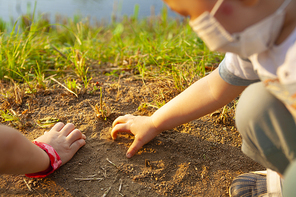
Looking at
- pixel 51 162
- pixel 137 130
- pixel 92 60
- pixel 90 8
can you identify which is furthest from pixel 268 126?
pixel 90 8

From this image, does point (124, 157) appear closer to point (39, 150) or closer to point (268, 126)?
point (39, 150)

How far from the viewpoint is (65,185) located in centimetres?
130

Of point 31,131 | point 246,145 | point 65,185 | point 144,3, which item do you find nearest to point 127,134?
point 65,185

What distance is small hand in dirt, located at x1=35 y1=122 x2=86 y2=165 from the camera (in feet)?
4.64

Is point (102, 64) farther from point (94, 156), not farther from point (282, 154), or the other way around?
point (282, 154)

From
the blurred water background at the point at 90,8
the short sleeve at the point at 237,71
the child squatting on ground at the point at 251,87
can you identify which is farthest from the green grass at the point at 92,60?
the blurred water background at the point at 90,8

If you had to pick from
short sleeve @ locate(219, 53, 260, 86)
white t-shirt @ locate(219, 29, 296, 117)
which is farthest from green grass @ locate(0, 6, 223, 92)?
white t-shirt @ locate(219, 29, 296, 117)

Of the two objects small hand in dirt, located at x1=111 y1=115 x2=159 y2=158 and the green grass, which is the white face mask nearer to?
small hand in dirt, located at x1=111 y1=115 x2=159 y2=158

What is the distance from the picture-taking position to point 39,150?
4.12 ft

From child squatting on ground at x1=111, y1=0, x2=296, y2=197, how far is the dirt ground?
110 millimetres

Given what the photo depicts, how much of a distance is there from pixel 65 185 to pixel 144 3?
4607mm

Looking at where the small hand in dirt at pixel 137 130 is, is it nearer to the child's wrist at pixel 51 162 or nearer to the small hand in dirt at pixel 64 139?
the small hand in dirt at pixel 64 139

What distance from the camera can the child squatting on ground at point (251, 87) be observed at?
2.31 ft

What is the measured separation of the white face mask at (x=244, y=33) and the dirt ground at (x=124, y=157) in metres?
0.84
